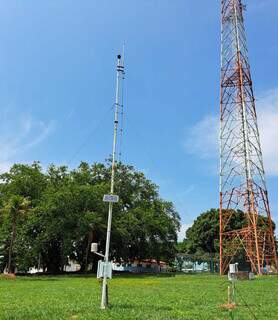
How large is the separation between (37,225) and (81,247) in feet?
23.0

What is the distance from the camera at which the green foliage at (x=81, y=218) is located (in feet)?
164

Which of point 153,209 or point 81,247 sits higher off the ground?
point 153,209

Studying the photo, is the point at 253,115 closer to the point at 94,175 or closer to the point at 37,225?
the point at 94,175

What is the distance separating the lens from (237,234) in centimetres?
4925

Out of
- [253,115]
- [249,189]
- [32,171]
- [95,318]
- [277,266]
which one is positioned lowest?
[95,318]

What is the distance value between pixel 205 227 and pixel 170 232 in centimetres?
2555

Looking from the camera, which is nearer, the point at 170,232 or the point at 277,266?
the point at 277,266

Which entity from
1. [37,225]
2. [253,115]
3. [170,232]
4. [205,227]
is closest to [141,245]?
[170,232]

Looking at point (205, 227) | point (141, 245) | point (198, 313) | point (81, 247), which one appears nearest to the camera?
point (198, 313)

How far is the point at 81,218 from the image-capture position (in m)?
49.2

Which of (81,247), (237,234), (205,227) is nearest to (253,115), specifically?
(237,234)

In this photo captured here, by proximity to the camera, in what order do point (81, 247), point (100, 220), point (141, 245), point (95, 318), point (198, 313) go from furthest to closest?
point (141, 245), point (81, 247), point (100, 220), point (198, 313), point (95, 318)

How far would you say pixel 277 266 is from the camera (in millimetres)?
48844

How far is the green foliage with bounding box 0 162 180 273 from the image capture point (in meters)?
50.1
